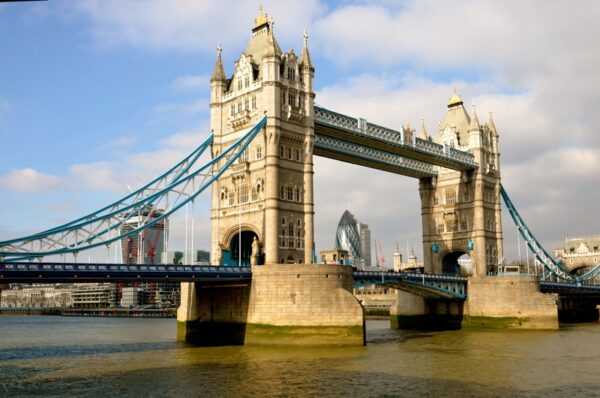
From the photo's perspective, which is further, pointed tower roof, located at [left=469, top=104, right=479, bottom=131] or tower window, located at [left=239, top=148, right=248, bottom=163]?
pointed tower roof, located at [left=469, top=104, right=479, bottom=131]

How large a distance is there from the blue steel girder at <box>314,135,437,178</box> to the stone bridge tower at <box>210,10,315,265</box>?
15.6 feet

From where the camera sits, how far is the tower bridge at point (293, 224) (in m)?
44.7

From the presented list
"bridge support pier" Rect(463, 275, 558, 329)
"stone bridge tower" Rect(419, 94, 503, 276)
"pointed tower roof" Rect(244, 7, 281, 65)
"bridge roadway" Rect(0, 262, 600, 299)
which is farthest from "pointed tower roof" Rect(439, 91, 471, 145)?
"pointed tower roof" Rect(244, 7, 281, 65)

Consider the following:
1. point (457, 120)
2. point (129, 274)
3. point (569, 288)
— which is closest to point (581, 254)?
point (569, 288)

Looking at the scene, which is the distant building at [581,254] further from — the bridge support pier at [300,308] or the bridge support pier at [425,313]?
the bridge support pier at [300,308]

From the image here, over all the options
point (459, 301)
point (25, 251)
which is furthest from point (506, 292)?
point (25, 251)

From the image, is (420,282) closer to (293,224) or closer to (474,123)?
(293,224)

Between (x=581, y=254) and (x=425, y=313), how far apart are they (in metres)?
72.4

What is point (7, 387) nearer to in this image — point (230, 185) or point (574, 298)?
point (230, 185)

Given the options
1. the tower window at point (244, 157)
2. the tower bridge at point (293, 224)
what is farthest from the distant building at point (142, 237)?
the tower window at point (244, 157)

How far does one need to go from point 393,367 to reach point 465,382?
5.80 m

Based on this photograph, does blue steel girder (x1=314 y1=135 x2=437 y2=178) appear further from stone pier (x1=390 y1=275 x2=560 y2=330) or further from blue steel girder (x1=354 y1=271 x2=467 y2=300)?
stone pier (x1=390 y1=275 x2=560 y2=330)

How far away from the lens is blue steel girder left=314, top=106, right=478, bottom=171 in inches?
2308

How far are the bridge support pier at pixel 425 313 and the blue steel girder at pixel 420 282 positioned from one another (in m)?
1.95
